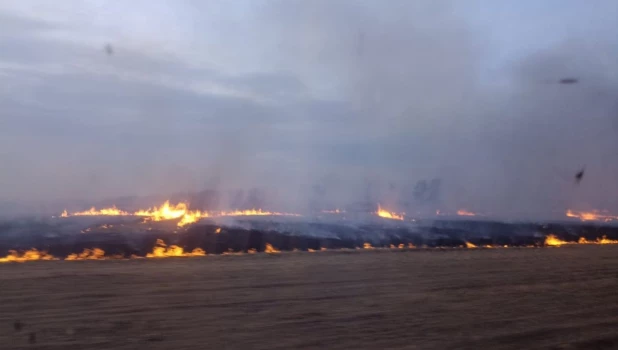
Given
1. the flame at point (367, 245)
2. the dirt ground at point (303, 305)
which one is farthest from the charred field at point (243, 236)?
the dirt ground at point (303, 305)

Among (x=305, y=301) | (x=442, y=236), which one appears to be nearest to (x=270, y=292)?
(x=305, y=301)

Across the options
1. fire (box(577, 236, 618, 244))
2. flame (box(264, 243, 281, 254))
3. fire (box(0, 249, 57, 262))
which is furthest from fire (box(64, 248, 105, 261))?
fire (box(577, 236, 618, 244))

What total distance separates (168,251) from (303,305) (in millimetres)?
11009

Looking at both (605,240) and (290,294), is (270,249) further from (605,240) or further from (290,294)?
(605,240)

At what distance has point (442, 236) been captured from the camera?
34062 mm

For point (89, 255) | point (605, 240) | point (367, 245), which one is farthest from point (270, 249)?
point (605, 240)

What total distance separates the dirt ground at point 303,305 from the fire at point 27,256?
5.69ft

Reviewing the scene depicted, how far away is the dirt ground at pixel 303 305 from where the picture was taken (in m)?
11.2

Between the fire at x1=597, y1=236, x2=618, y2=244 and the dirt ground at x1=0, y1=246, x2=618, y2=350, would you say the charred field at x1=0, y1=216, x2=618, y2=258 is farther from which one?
the dirt ground at x1=0, y1=246, x2=618, y2=350

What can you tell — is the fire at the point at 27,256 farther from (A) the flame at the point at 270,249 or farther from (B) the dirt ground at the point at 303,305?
→ (A) the flame at the point at 270,249

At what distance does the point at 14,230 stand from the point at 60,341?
19457 mm

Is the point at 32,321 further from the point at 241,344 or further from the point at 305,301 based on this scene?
the point at 305,301

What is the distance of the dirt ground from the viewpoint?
1116 centimetres

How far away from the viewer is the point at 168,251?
2384 centimetres
